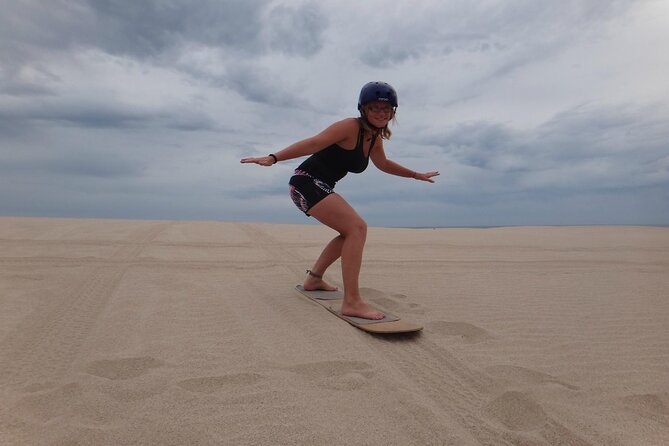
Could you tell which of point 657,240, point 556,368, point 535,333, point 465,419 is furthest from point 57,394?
point 657,240

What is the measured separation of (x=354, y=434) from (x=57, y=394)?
1.59m

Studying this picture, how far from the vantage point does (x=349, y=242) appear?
3781 millimetres

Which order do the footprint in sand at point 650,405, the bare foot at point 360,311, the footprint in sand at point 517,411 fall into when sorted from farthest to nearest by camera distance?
1. the bare foot at point 360,311
2. the footprint in sand at point 650,405
3. the footprint in sand at point 517,411

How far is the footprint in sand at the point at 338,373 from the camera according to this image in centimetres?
249

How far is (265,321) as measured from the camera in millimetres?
3629

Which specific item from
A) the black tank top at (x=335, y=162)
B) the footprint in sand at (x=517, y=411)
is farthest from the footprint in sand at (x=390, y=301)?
the footprint in sand at (x=517, y=411)

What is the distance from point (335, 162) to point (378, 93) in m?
0.73

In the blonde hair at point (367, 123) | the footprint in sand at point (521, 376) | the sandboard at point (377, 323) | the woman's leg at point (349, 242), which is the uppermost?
the blonde hair at point (367, 123)

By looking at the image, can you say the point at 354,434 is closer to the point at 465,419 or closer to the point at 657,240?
the point at 465,419

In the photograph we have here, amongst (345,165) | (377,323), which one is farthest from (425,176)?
(377,323)

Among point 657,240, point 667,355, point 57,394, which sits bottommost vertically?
point 57,394

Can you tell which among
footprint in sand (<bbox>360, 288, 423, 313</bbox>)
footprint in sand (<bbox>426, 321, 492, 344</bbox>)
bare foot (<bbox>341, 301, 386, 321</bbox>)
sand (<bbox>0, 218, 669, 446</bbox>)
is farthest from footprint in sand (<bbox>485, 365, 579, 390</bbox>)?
footprint in sand (<bbox>360, 288, 423, 313</bbox>)

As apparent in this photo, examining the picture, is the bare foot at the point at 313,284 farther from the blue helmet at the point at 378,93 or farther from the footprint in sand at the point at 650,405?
the footprint in sand at the point at 650,405

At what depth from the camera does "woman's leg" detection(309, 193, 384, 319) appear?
3730 mm
